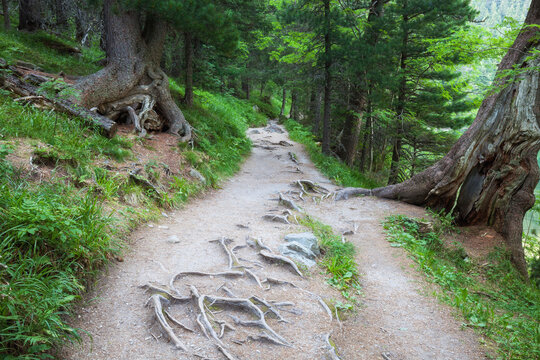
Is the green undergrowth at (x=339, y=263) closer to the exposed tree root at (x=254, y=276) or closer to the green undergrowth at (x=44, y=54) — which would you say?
the exposed tree root at (x=254, y=276)

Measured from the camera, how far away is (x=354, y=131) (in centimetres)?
1565

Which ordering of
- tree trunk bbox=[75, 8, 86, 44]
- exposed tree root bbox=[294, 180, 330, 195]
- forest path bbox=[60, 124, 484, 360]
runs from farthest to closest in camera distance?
tree trunk bbox=[75, 8, 86, 44]
exposed tree root bbox=[294, 180, 330, 195]
forest path bbox=[60, 124, 484, 360]

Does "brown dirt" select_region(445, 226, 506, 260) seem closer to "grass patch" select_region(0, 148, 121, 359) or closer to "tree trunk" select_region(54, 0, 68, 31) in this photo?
"grass patch" select_region(0, 148, 121, 359)

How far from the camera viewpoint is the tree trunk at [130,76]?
8647 mm

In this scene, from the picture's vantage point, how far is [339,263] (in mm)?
5348

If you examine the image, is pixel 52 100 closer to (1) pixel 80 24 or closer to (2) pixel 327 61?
(2) pixel 327 61

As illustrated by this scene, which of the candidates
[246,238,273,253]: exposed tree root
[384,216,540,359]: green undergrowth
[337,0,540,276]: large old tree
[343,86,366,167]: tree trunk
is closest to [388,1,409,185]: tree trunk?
[343,86,366,167]: tree trunk

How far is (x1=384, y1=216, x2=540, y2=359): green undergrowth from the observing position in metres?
4.01

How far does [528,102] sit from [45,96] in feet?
36.1

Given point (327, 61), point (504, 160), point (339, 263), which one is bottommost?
point (339, 263)

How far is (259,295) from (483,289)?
4516 millimetres

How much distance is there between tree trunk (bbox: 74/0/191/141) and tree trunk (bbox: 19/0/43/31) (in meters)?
5.60

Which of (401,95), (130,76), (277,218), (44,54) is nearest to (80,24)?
(44,54)

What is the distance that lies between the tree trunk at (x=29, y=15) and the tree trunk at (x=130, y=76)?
5600 millimetres
